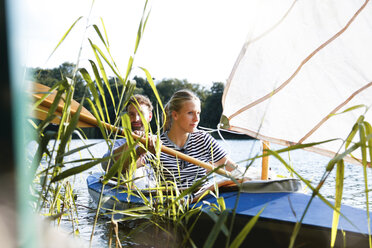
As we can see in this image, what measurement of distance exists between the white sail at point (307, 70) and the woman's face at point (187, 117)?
0.82 meters

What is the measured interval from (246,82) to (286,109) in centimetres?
37

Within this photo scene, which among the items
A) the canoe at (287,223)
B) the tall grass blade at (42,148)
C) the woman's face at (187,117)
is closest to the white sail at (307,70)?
the canoe at (287,223)

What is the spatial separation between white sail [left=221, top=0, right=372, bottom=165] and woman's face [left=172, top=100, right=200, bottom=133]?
0.82 metres

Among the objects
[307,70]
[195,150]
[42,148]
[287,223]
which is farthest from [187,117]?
[42,148]

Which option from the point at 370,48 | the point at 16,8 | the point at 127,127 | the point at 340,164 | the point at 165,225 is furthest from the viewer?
the point at 370,48

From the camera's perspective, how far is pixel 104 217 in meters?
4.51

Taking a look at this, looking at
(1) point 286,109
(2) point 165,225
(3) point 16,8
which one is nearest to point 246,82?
(1) point 286,109

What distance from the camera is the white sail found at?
2734mm

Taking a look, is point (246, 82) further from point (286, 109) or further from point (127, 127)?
point (127, 127)

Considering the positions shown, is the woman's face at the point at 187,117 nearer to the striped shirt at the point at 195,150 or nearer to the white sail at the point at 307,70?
the striped shirt at the point at 195,150

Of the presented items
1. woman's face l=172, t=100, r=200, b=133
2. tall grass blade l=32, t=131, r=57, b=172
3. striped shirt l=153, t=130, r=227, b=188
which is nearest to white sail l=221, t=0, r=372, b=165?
woman's face l=172, t=100, r=200, b=133

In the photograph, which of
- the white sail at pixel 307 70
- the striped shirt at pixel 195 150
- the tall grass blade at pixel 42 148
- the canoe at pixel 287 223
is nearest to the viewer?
the tall grass blade at pixel 42 148

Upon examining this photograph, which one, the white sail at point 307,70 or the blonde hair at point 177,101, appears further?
the blonde hair at point 177,101

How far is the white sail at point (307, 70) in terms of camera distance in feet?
8.97
